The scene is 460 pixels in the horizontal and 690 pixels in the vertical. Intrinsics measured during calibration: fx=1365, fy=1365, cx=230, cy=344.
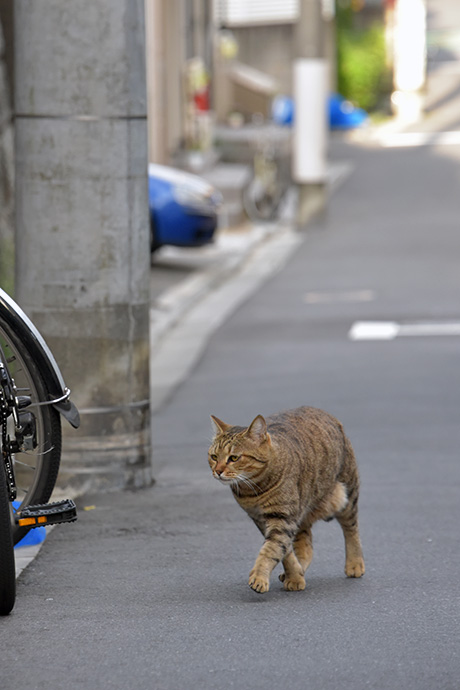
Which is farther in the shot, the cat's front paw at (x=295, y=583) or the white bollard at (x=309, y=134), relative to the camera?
the white bollard at (x=309, y=134)

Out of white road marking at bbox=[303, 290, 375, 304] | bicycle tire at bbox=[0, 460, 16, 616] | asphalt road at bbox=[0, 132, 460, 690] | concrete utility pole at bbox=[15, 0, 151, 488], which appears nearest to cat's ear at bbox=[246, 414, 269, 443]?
asphalt road at bbox=[0, 132, 460, 690]

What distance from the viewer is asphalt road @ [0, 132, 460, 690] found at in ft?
14.1

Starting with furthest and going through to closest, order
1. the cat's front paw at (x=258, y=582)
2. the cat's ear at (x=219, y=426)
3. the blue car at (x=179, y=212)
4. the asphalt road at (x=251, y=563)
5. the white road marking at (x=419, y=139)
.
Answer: the white road marking at (x=419, y=139), the blue car at (x=179, y=212), the cat's ear at (x=219, y=426), the cat's front paw at (x=258, y=582), the asphalt road at (x=251, y=563)

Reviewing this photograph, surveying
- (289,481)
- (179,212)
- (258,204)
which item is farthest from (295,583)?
(258,204)

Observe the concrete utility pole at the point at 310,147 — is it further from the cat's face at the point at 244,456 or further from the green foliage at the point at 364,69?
the green foliage at the point at 364,69

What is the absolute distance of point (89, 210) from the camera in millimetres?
6582

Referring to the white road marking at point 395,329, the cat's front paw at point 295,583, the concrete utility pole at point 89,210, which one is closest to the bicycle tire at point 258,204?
the white road marking at point 395,329

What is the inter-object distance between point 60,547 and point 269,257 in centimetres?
1347

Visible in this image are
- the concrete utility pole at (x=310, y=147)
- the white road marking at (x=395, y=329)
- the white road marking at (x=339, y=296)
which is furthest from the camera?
the concrete utility pole at (x=310, y=147)

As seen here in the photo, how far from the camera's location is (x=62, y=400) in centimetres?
535

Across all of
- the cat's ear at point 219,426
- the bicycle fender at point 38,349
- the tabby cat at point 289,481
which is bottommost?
the tabby cat at point 289,481

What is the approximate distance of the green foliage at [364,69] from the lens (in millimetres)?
39906

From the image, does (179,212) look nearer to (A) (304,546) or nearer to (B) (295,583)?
(A) (304,546)

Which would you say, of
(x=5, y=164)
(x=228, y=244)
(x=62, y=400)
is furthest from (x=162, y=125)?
(x=62, y=400)
